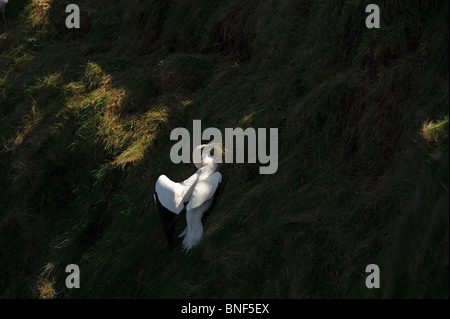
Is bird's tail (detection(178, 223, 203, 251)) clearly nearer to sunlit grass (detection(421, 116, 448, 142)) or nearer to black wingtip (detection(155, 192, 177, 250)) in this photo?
black wingtip (detection(155, 192, 177, 250))

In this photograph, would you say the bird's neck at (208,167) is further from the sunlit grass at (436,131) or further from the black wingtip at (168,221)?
the sunlit grass at (436,131)

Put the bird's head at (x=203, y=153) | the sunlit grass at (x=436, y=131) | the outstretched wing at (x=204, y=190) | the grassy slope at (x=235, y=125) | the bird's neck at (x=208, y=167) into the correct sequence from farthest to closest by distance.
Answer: the bird's head at (x=203, y=153) → the bird's neck at (x=208, y=167) → the outstretched wing at (x=204, y=190) → the grassy slope at (x=235, y=125) → the sunlit grass at (x=436, y=131)

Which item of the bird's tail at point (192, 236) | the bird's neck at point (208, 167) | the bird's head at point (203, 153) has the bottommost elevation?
the bird's tail at point (192, 236)

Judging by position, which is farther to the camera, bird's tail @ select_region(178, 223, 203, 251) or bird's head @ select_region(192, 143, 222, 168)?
bird's head @ select_region(192, 143, 222, 168)

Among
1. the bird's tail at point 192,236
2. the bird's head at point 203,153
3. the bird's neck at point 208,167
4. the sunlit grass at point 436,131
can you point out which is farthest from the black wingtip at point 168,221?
the sunlit grass at point 436,131

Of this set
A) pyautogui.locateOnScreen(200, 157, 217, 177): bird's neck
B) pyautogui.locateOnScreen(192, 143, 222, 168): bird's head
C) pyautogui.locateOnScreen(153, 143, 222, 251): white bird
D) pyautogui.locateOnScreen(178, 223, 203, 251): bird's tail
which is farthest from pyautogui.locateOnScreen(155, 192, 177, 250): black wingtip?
pyautogui.locateOnScreen(192, 143, 222, 168): bird's head

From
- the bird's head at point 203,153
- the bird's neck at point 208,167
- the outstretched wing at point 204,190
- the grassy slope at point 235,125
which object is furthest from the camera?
the bird's head at point 203,153

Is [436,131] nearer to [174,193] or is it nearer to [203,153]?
[174,193]

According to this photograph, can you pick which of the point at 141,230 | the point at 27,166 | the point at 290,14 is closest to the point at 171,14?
the point at 290,14
